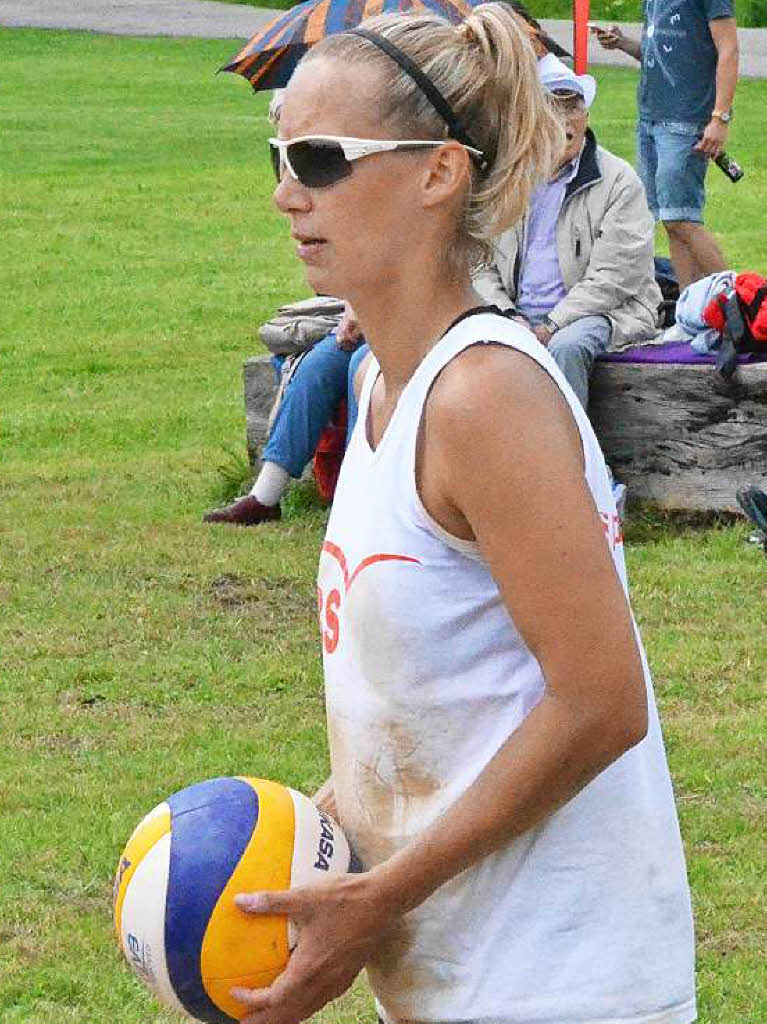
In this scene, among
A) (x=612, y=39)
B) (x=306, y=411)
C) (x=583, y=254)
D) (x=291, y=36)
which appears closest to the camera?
(x=306, y=411)

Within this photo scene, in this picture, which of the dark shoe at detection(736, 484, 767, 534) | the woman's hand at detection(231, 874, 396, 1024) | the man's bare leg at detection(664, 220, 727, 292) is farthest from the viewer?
the man's bare leg at detection(664, 220, 727, 292)

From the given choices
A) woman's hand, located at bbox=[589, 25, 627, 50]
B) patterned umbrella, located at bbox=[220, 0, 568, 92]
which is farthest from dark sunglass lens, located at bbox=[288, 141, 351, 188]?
woman's hand, located at bbox=[589, 25, 627, 50]

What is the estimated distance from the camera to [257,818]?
2.41 metres

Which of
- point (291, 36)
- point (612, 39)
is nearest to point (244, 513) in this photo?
point (291, 36)

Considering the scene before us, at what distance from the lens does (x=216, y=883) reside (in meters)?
2.34

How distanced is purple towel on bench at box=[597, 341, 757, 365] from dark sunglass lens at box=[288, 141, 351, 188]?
569 centimetres

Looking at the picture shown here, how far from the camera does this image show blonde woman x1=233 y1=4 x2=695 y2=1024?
2.00 meters

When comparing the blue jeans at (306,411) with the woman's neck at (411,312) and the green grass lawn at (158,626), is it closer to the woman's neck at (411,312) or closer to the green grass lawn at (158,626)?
the green grass lawn at (158,626)

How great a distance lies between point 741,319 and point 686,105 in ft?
8.32

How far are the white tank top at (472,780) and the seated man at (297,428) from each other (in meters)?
5.69

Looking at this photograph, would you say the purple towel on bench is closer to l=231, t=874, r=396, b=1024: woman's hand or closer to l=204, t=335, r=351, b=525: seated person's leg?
l=204, t=335, r=351, b=525: seated person's leg

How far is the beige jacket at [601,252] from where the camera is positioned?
314 inches

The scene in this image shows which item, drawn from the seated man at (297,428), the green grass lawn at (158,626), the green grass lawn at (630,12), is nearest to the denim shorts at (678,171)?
the green grass lawn at (158,626)

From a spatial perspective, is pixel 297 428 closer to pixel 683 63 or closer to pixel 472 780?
pixel 683 63
